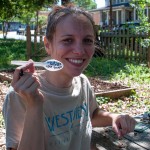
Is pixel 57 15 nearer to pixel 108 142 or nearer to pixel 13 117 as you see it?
pixel 13 117

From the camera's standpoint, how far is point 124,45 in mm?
11289

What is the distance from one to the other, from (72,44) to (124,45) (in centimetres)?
1003

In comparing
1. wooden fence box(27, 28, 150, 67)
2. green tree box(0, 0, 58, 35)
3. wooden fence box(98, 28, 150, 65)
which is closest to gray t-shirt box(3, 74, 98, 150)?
wooden fence box(27, 28, 150, 67)

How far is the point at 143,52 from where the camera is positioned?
411 inches

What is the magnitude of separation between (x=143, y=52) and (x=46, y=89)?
932cm

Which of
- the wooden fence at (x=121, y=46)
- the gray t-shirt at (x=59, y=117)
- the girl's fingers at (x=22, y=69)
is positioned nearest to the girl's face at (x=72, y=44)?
the gray t-shirt at (x=59, y=117)

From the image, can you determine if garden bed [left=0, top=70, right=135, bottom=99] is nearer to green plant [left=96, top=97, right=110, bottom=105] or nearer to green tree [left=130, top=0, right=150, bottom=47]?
green plant [left=96, top=97, right=110, bottom=105]

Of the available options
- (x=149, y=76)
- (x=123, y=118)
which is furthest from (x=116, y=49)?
(x=123, y=118)

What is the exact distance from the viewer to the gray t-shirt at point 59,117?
1331 mm

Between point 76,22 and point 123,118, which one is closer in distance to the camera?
point 76,22

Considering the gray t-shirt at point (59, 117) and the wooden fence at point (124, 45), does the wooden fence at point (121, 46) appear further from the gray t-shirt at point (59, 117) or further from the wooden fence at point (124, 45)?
the gray t-shirt at point (59, 117)

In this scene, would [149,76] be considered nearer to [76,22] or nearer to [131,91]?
[131,91]

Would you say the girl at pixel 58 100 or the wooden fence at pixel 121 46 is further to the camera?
the wooden fence at pixel 121 46

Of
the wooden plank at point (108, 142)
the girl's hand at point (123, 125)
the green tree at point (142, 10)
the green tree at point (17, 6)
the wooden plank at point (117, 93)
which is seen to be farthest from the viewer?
the green tree at point (17, 6)
